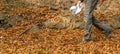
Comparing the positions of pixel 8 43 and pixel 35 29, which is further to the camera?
pixel 35 29

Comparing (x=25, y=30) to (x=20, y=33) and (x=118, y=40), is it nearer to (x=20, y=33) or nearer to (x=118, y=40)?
(x=20, y=33)

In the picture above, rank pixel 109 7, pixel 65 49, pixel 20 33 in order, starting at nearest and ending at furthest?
pixel 65 49, pixel 20 33, pixel 109 7

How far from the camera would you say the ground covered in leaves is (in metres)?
8.28

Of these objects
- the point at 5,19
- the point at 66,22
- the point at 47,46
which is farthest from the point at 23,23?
the point at 47,46

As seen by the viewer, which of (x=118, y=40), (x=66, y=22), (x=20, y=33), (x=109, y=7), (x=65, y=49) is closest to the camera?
(x=65, y=49)

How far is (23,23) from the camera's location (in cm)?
1146

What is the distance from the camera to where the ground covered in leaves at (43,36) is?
828 cm

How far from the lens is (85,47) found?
8.36m

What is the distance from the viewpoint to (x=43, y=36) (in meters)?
10.0

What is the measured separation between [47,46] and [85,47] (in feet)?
3.18

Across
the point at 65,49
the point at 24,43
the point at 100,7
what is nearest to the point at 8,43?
the point at 24,43

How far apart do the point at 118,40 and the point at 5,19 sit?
430cm

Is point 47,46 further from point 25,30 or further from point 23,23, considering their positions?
point 23,23

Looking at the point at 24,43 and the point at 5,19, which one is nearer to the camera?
the point at 24,43
